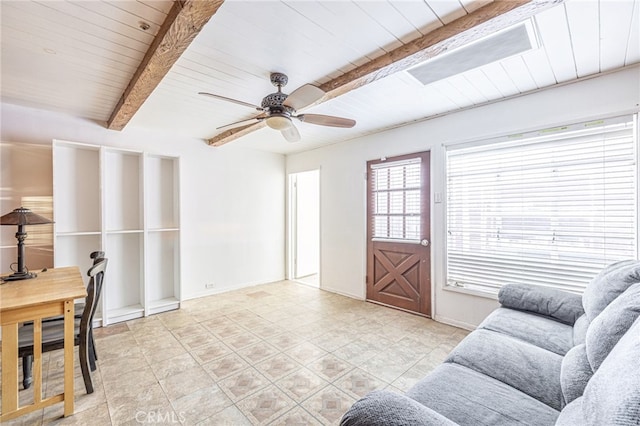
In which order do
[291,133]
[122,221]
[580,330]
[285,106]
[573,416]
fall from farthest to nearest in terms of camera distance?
[122,221], [291,133], [285,106], [580,330], [573,416]

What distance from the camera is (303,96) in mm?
2059

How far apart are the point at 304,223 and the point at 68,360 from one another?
417cm

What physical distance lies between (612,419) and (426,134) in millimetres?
3265

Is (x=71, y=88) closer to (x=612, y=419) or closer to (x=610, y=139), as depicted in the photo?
(x=612, y=419)

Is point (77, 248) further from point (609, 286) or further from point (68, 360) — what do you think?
point (609, 286)

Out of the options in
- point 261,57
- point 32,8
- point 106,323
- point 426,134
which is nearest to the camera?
point 32,8

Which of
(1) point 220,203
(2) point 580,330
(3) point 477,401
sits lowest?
(3) point 477,401

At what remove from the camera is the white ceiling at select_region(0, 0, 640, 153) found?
1.61 m

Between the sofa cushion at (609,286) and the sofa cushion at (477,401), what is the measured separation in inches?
28.7

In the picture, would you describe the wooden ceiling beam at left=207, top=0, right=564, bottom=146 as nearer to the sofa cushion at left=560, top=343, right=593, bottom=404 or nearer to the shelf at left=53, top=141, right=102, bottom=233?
the sofa cushion at left=560, top=343, right=593, bottom=404

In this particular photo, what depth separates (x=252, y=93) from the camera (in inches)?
105

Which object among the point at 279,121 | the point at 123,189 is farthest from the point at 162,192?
the point at 279,121

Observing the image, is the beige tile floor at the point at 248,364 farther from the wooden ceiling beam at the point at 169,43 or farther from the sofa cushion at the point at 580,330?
the wooden ceiling beam at the point at 169,43

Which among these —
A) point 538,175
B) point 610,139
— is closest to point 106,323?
point 538,175
